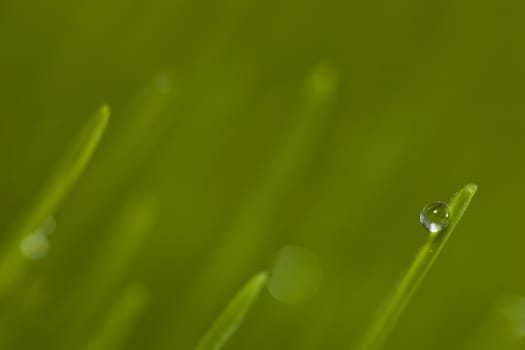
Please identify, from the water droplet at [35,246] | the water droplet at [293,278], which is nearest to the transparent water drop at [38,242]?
the water droplet at [35,246]

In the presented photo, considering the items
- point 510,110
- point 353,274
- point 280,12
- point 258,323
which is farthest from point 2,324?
point 510,110

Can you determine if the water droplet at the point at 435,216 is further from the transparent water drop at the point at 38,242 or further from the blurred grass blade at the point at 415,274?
the transparent water drop at the point at 38,242

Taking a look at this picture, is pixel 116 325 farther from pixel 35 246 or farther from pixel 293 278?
pixel 293 278

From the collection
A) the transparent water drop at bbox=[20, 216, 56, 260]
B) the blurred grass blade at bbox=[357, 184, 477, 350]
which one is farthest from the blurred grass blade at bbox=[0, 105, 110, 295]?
the blurred grass blade at bbox=[357, 184, 477, 350]

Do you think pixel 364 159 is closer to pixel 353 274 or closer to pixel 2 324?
pixel 353 274

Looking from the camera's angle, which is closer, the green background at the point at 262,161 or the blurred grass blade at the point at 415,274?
the blurred grass blade at the point at 415,274

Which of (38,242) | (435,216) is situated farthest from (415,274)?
(38,242)
